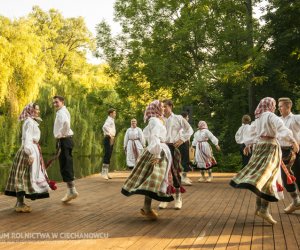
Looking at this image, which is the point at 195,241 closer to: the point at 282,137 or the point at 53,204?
the point at 282,137

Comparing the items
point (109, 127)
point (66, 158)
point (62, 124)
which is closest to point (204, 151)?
point (109, 127)

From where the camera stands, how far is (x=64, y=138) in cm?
780

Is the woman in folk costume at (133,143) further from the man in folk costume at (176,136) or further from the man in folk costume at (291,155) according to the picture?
the man in folk costume at (291,155)

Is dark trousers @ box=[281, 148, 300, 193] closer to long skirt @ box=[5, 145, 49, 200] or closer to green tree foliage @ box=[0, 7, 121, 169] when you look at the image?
long skirt @ box=[5, 145, 49, 200]

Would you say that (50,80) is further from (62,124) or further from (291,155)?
(291,155)

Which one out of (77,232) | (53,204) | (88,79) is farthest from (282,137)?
(88,79)

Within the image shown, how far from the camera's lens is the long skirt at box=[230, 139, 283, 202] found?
553 cm

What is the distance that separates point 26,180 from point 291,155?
3740 mm

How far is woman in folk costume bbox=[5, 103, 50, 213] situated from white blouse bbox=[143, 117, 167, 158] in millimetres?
1789

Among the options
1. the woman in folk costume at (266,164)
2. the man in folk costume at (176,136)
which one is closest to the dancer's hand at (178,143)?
the man in folk costume at (176,136)

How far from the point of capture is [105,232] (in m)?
5.34

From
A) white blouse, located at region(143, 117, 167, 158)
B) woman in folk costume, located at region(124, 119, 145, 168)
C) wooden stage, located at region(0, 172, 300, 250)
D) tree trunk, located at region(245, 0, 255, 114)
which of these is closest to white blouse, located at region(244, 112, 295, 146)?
wooden stage, located at region(0, 172, 300, 250)

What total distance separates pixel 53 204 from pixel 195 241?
352 centimetres

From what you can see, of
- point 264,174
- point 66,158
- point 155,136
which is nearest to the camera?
point 264,174
